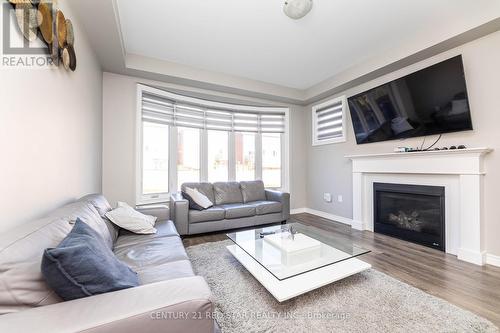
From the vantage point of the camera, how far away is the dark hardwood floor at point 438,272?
164 centimetres

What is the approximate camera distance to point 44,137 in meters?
1.45

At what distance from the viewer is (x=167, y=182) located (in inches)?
148

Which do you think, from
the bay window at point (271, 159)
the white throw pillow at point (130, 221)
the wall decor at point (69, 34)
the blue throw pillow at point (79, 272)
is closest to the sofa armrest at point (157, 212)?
the white throw pillow at point (130, 221)

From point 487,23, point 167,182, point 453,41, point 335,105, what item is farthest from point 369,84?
point 167,182

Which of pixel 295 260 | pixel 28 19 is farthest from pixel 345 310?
pixel 28 19

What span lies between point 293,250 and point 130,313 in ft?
4.68

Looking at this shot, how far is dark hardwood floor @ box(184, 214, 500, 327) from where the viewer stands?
1636 mm

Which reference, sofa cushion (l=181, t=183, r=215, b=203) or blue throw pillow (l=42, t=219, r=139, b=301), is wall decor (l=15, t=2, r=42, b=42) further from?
sofa cushion (l=181, t=183, r=215, b=203)

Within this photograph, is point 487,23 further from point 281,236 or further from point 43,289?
point 43,289

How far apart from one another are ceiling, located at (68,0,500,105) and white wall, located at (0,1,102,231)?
1.68 ft

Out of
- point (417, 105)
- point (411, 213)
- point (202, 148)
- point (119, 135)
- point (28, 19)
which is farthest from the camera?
point (202, 148)

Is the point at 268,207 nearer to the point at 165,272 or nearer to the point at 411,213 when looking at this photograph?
the point at 411,213

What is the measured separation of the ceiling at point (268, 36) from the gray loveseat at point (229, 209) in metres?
1.87

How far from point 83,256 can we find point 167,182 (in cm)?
304
